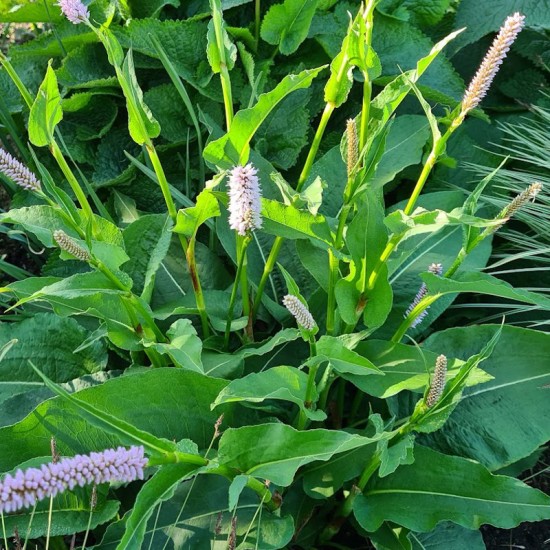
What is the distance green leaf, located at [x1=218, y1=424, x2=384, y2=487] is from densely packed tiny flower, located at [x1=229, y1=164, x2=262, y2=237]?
270 mm

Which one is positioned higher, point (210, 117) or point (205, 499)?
point (210, 117)

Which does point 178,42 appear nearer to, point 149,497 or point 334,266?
point 334,266

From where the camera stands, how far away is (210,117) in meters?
1.58

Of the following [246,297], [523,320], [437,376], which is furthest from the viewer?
[523,320]

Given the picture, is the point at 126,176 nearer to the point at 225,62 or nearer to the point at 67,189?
the point at 67,189

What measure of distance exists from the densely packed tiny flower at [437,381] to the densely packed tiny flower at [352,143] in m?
0.31

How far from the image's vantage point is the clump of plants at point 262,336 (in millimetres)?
929

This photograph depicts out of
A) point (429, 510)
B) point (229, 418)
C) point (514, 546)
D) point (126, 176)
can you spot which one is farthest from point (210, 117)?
point (514, 546)

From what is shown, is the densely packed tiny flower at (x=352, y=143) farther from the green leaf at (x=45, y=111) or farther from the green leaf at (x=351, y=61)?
the green leaf at (x=45, y=111)

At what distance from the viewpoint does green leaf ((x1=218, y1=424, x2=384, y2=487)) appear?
0.88m

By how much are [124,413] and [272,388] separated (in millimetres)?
250

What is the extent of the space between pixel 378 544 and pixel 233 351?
0.45 meters

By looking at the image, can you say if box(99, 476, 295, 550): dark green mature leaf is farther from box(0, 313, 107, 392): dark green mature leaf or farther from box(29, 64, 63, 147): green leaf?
box(29, 64, 63, 147): green leaf

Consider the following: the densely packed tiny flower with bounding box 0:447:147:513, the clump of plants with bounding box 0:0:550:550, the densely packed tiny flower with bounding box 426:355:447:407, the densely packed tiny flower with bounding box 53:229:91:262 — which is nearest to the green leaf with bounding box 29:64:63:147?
the clump of plants with bounding box 0:0:550:550
